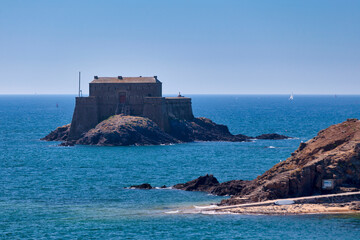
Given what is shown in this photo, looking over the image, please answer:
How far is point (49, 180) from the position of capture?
235ft

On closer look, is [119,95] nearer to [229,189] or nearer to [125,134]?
[125,134]

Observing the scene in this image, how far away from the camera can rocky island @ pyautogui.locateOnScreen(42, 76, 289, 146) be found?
107688mm

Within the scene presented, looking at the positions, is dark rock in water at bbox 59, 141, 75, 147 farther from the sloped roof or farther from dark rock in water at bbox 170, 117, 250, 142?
dark rock in water at bbox 170, 117, 250, 142

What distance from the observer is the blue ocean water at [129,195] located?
4700cm

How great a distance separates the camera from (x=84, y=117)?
112 meters

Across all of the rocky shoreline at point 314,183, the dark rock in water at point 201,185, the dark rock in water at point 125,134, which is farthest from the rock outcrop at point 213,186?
the dark rock in water at point 125,134

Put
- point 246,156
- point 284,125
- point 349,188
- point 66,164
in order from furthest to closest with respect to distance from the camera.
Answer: point 284,125, point 246,156, point 66,164, point 349,188

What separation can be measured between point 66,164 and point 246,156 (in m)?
24.9

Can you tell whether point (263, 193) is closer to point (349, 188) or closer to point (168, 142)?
point (349, 188)

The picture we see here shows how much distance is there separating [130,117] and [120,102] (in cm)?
574

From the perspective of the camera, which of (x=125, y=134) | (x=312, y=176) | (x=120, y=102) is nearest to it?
(x=312, y=176)

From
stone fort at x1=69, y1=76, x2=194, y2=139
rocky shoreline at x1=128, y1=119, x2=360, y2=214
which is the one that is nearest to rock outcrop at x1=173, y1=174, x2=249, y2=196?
rocky shoreline at x1=128, y1=119, x2=360, y2=214

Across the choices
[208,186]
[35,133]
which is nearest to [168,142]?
[35,133]

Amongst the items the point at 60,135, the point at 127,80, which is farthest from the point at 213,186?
the point at 60,135
